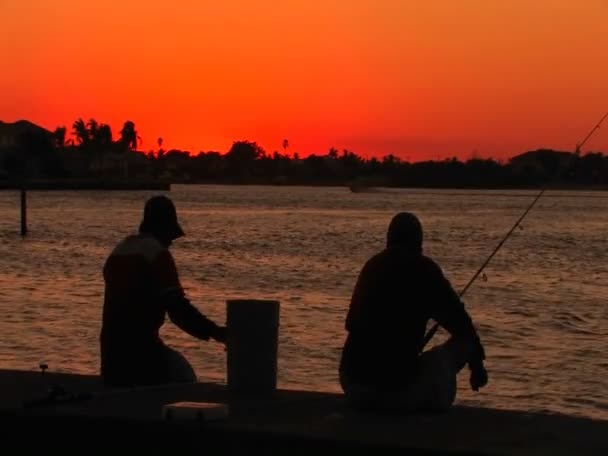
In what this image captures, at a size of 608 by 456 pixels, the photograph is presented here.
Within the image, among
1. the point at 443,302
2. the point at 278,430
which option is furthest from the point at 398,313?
the point at 278,430

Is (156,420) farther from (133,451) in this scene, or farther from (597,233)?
(597,233)

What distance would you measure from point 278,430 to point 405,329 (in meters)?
1.10

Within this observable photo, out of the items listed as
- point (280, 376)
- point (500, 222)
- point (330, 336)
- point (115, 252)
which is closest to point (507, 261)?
point (330, 336)

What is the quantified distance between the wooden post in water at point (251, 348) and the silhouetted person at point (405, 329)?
0.76 m

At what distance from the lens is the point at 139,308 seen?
27.0 ft

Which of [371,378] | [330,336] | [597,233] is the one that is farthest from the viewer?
[597,233]

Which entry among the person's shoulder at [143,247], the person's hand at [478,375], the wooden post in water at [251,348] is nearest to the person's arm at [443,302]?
the person's hand at [478,375]

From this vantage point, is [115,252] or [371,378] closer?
[371,378]

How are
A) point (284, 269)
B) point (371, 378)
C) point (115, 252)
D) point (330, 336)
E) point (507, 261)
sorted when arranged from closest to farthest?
point (371, 378) → point (115, 252) → point (330, 336) → point (284, 269) → point (507, 261)

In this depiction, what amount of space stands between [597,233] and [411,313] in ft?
244

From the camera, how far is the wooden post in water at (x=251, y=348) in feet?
27.0

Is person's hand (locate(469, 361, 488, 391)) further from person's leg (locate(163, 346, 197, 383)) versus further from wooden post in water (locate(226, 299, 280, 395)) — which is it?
person's leg (locate(163, 346, 197, 383))

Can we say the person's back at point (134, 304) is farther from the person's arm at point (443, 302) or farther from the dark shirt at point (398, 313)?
the person's arm at point (443, 302)

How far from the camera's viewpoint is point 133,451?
7.25 metres
